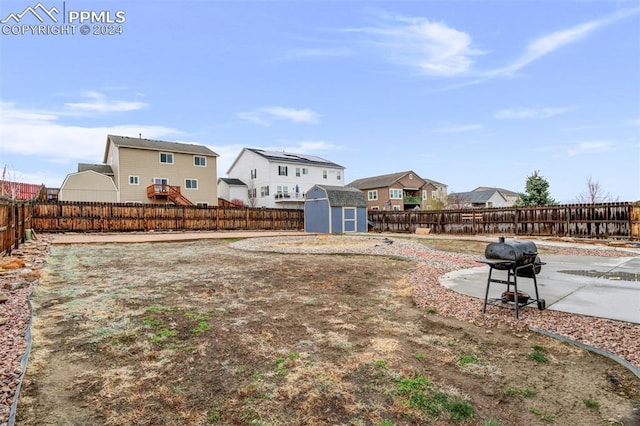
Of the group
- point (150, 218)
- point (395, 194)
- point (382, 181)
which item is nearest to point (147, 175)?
point (150, 218)

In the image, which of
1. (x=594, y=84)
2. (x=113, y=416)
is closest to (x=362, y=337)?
(x=113, y=416)

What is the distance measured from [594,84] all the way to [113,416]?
691 inches

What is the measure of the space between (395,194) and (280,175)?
664 inches

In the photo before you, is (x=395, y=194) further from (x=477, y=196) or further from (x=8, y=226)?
(x=8, y=226)

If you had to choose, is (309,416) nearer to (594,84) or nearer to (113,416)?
(113,416)

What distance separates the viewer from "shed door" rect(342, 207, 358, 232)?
2338 cm

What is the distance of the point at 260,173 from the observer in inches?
1495

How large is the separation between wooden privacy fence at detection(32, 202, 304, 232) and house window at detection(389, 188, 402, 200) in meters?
19.1

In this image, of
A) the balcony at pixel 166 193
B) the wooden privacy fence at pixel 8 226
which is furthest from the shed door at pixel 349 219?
the wooden privacy fence at pixel 8 226

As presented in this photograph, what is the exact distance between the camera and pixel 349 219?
23.7 meters

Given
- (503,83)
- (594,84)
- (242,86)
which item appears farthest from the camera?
(242,86)

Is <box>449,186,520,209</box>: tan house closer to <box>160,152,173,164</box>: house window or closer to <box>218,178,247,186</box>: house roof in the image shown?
<box>218,178,247,186</box>: house roof

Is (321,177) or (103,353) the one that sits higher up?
(321,177)

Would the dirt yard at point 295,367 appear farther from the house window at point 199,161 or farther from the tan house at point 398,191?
the tan house at point 398,191
